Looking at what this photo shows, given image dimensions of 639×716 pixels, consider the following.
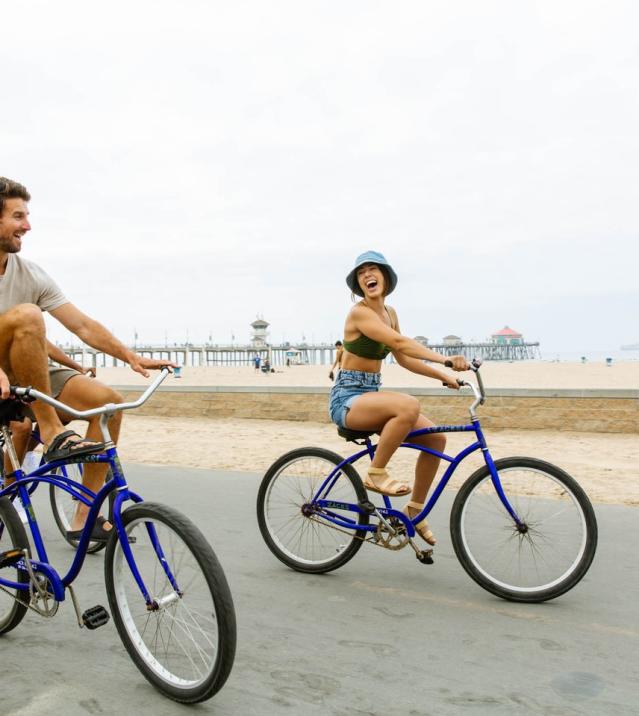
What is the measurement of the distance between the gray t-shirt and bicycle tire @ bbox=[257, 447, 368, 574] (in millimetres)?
1611

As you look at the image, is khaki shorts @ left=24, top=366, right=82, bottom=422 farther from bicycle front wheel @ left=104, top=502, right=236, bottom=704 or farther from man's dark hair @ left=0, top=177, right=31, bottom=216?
bicycle front wheel @ left=104, top=502, right=236, bottom=704

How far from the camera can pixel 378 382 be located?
434 cm

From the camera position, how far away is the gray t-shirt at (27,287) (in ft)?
11.7

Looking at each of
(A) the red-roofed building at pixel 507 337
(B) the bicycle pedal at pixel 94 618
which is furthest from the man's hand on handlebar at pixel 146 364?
(A) the red-roofed building at pixel 507 337

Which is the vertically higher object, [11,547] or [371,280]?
[371,280]

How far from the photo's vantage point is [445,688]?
2.73m

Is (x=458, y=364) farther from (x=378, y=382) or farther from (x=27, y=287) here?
(x=27, y=287)

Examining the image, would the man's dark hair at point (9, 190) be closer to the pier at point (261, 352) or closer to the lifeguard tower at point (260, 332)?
the pier at point (261, 352)

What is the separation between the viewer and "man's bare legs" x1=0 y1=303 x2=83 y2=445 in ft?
10.8

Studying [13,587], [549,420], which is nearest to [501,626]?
[13,587]

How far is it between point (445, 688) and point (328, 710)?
1.59 ft

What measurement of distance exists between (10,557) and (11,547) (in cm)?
6

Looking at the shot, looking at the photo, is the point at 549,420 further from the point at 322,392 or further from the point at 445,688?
the point at 445,688

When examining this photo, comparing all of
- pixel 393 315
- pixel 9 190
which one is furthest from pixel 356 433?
pixel 9 190
